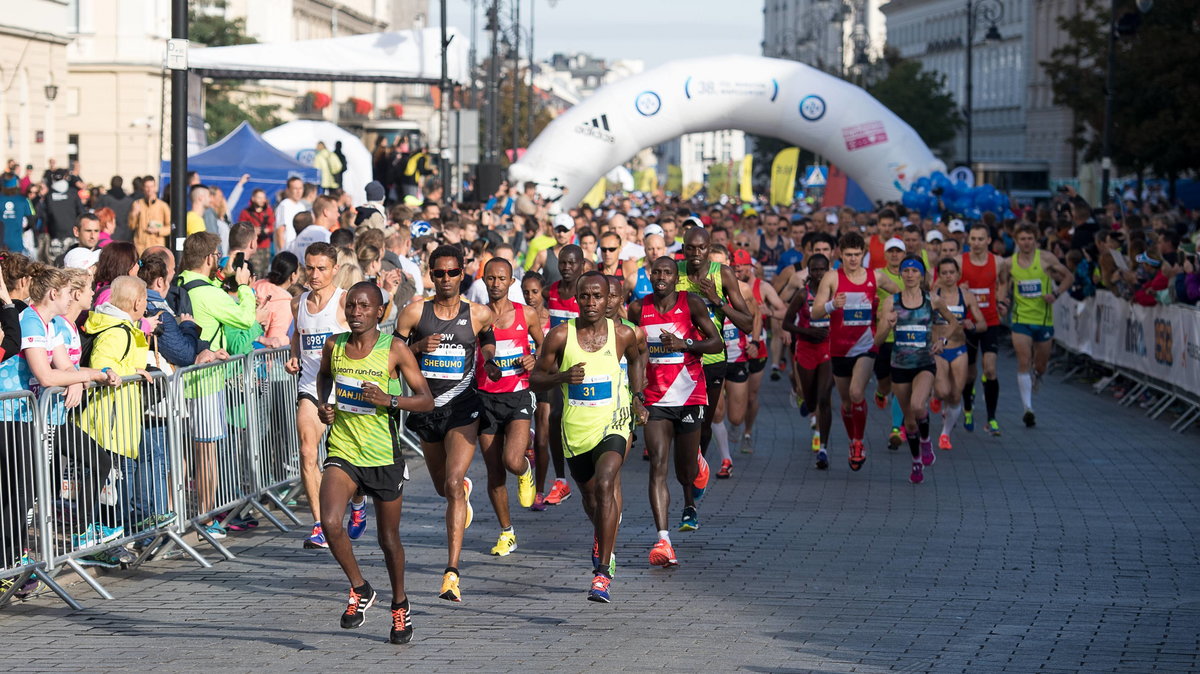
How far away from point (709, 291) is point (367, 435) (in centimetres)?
352

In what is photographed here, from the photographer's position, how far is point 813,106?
32656mm

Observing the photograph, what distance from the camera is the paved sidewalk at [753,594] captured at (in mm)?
7496

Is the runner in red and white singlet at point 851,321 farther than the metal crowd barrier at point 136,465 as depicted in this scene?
Yes

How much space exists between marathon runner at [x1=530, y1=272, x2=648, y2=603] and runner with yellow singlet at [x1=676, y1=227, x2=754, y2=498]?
1593mm

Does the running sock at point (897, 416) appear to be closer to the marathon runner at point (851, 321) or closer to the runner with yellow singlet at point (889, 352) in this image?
the runner with yellow singlet at point (889, 352)

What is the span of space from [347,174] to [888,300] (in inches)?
735

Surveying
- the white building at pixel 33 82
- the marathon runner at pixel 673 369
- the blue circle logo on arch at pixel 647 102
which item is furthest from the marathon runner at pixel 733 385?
the white building at pixel 33 82

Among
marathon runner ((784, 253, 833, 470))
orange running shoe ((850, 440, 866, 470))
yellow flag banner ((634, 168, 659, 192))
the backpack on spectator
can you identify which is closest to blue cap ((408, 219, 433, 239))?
marathon runner ((784, 253, 833, 470))

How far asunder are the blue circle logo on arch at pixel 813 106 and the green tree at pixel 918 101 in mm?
39378

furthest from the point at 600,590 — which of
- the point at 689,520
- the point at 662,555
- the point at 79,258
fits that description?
the point at 79,258

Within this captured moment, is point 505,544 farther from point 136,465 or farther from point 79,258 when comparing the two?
point 79,258

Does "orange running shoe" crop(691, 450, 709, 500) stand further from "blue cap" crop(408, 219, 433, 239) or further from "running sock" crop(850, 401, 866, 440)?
"blue cap" crop(408, 219, 433, 239)

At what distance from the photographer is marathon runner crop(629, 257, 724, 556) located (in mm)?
9961

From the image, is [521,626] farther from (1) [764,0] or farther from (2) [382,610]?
(1) [764,0]
